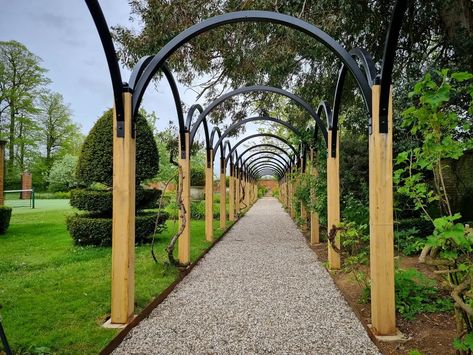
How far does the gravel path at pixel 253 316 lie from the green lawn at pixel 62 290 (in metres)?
0.32

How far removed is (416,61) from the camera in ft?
23.4

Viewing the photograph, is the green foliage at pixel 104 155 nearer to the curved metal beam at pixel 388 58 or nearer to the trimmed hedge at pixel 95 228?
the trimmed hedge at pixel 95 228

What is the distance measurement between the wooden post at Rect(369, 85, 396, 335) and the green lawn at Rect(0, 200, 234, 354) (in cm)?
209

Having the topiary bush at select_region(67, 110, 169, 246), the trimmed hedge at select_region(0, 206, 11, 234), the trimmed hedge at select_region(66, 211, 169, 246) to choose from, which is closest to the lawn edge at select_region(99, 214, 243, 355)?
the trimmed hedge at select_region(66, 211, 169, 246)

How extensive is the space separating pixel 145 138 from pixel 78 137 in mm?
34482

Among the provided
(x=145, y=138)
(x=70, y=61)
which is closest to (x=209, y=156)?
(x=145, y=138)

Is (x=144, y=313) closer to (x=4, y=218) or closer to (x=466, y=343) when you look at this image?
(x=466, y=343)

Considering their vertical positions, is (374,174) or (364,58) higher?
(364,58)

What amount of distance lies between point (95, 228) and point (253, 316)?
14.7 feet

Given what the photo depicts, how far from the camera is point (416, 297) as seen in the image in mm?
3559

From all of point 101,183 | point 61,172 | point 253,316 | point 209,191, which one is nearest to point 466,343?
point 253,316

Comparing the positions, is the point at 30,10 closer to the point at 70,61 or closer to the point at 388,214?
the point at 70,61

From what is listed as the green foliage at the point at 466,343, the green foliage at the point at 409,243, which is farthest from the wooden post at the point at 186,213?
the green foliage at the point at 466,343

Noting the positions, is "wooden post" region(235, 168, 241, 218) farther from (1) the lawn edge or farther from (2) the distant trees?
(1) the lawn edge
